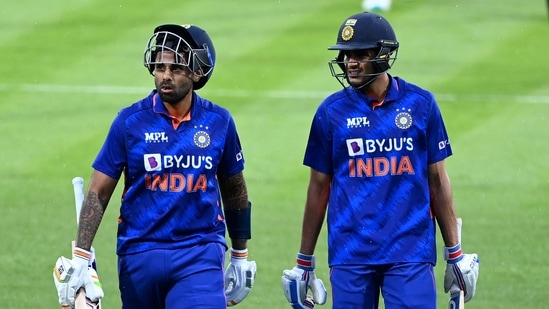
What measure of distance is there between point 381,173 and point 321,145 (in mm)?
389

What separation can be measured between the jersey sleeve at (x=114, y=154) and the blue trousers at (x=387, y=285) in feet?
4.26

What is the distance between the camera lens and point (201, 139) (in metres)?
7.48

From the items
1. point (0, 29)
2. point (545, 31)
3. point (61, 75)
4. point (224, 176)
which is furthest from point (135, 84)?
point (224, 176)

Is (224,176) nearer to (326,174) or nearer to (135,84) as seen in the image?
(326,174)

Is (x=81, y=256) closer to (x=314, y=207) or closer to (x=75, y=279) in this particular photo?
(x=75, y=279)

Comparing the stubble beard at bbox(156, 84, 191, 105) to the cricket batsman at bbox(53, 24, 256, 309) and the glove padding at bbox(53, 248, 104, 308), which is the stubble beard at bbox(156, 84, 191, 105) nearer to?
the cricket batsman at bbox(53, 24, 256, 309)

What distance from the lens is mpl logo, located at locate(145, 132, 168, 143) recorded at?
292 inches

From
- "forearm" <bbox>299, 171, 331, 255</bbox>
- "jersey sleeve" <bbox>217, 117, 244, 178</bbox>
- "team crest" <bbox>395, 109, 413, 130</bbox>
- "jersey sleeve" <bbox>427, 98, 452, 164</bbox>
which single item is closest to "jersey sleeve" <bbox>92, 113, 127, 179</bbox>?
"jersey sleeve" <bbox>217, 117, 244, 178</bbox>

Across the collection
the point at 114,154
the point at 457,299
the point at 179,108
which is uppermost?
the point at 179,108

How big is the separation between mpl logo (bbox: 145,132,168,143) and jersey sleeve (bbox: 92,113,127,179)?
132 millimetres

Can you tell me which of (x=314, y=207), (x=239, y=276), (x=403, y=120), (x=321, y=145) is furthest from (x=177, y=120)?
(x=403, y=120)

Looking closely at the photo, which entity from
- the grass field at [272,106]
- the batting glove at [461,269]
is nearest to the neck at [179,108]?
the batting glove at [461,269]

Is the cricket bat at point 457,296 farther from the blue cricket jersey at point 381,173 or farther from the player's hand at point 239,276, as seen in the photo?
the player's hand at point 239,276

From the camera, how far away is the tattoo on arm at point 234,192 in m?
7.77
